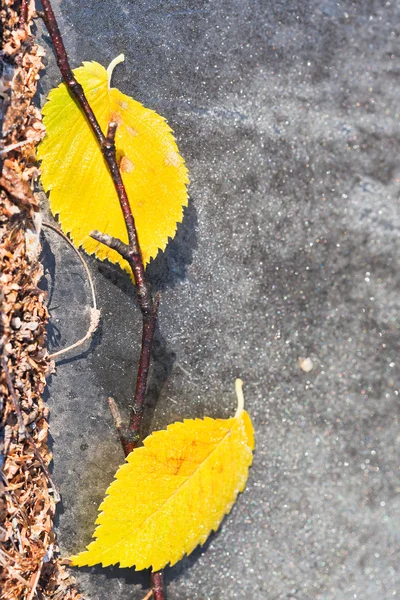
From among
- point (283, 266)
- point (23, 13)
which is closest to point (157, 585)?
point (283, 266)

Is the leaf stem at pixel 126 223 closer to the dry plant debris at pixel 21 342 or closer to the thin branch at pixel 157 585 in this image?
the dry plant debris at pixel 21 342

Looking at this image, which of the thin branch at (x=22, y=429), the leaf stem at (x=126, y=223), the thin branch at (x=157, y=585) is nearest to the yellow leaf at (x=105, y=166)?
the leaf stem at (x=126, y=223)

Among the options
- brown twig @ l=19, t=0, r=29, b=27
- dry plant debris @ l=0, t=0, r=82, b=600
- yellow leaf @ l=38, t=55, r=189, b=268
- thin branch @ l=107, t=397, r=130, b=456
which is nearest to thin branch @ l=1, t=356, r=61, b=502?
dry plant debris @ l=0, t=0, r=82, b=600

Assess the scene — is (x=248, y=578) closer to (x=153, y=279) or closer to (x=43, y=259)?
(x=153, y=279)

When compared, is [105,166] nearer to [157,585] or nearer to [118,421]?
[118,421]

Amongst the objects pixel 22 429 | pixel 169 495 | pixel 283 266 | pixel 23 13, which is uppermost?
pixel 23 13

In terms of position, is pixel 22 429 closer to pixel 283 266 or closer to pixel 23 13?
pixel 283 266

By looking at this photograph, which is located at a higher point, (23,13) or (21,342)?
(23,13)
